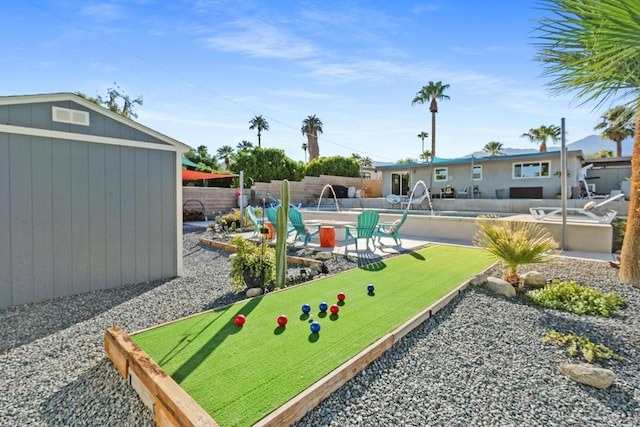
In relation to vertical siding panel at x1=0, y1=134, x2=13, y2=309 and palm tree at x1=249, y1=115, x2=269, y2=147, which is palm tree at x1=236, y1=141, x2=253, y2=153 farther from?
vertical siding panel at x1=0, y1=134, x2=13, y2=309

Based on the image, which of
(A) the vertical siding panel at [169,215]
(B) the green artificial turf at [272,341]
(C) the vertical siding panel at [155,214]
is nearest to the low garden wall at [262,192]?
(A) the vertical siding panel at [169,215]

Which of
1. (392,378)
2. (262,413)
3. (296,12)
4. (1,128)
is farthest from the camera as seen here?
(296,12)

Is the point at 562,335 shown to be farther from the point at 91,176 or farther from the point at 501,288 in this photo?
the point at 91,176

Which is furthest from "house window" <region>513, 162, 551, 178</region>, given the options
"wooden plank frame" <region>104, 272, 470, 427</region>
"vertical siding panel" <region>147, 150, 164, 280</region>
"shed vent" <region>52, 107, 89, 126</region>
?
"shed vent" <region>52, 107, 89, 126</region>

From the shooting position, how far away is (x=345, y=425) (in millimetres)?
1815

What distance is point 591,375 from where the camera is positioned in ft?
7.28

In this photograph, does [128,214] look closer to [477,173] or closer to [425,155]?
[477,173]

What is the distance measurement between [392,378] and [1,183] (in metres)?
4.64

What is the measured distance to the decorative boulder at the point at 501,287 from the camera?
4.08 meters

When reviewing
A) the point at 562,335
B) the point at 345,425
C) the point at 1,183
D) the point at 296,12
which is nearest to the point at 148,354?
the point at 345,425

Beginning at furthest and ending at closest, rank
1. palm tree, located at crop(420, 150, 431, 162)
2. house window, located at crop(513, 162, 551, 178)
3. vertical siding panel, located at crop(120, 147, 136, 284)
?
palm tree, located at crop(420, 150, 431, 162) < house window, located at crop(513, 162, 551, 178) < vertical siding panel, located at crop(120, 147, 136, 284)

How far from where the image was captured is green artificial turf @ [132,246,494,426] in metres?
1.94

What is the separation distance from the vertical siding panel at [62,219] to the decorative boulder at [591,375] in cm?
545

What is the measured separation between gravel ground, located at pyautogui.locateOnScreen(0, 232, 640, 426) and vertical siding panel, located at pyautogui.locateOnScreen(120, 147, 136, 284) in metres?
0.72
